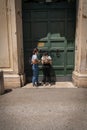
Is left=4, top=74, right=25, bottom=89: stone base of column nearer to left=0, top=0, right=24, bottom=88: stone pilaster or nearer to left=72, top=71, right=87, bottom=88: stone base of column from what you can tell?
left=0, top=0, right=24, bottom=88: stone pilaster

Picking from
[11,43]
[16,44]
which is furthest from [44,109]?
[11,43]

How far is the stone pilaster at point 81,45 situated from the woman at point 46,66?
3.85 ft

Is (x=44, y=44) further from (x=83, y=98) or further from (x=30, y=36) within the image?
(x=83, y=98)

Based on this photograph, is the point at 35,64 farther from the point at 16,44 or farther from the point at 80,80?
the point at 80,80

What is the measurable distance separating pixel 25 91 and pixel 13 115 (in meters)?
2.08

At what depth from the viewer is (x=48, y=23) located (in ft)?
26.5

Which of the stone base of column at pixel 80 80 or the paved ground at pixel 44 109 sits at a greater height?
the stone base of column at pixel 80 80

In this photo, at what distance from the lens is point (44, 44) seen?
827 centimetres

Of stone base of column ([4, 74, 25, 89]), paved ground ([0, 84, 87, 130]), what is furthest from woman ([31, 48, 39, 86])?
stone base of column ([4, 74, 25, 89])

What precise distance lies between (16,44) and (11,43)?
0.67 feet

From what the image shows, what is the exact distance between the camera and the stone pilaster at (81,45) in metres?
7.27

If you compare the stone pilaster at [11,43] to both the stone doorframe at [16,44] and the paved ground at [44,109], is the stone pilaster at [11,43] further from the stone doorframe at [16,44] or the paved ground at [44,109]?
the paved ground at [44,109]

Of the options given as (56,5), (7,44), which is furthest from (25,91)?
(56,5)

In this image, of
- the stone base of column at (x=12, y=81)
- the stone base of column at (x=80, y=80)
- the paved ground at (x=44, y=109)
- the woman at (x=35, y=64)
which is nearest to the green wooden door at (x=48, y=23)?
the woman at (x=35, y=64)
